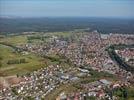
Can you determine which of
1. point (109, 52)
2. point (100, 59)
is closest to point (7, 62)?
point (100, 59)

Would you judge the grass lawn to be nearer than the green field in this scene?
Yes

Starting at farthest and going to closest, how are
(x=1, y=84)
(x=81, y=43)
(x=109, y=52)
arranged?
(x=81, y=43) < (x=109, y=52) < (x=1, y=84)

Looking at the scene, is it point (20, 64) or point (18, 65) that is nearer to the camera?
point (18, 65)

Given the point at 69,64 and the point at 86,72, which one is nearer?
the point at 86,72

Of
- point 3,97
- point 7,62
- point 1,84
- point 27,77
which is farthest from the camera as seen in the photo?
point 7,62

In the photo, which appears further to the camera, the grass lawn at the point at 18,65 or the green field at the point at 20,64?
the green field at the point at 20,64

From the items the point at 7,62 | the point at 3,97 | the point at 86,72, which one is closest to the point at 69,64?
the point at 86,72

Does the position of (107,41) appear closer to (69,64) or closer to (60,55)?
(60,55)
